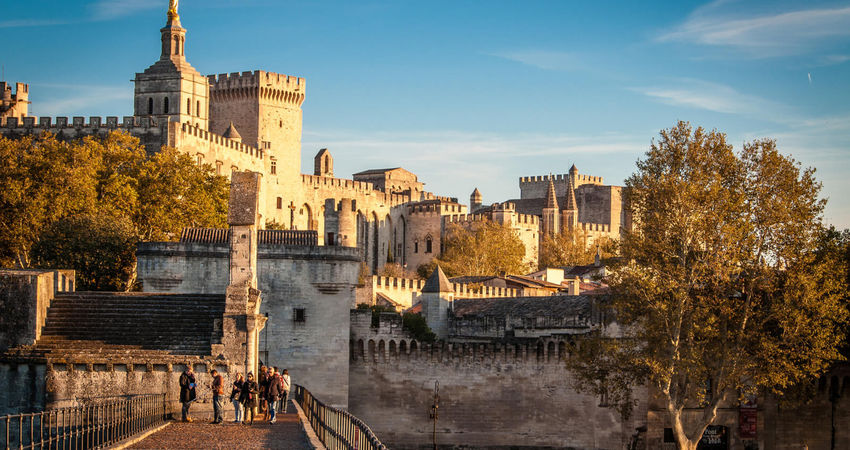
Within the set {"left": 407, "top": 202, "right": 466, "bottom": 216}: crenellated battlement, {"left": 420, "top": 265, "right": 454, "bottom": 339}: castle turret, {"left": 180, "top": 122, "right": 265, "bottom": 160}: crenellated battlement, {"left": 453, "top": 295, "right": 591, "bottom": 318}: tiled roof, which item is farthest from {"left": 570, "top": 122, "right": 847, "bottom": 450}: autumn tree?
{"left": 407, "top": 202, "right": 466, "bottom": 216}: crenellated battlement

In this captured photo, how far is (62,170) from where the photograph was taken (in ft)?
191

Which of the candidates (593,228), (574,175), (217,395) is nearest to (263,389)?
(217,395)

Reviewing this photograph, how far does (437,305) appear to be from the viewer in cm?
5878

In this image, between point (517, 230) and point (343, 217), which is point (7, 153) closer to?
point (343, 217)

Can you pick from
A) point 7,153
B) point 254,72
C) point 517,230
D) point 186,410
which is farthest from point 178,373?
point 517,230

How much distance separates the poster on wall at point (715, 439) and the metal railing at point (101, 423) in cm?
2754

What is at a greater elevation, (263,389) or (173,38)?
(173,38)

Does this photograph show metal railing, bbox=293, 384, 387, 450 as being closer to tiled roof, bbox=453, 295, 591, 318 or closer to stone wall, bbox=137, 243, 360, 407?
stone wall, bbox=137, 243, 360, 407

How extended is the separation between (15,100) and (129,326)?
58759 mm

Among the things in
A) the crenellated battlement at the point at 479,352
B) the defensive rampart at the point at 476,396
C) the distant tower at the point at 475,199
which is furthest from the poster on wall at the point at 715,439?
the distant tower at the point at 475,199

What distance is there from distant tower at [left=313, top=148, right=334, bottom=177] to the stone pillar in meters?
89.7

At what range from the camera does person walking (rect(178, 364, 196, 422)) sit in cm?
2952

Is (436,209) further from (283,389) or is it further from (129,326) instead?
(283,389)

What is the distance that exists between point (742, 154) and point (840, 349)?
9049 mm
